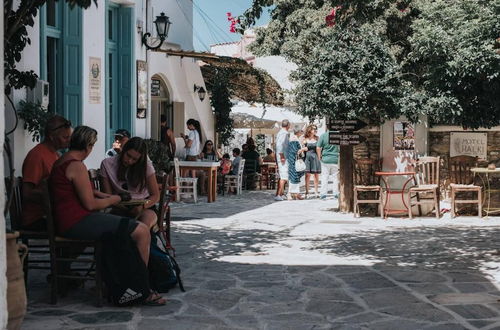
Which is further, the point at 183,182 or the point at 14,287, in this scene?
the point at 183,182

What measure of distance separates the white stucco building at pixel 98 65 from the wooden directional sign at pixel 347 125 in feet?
12.8

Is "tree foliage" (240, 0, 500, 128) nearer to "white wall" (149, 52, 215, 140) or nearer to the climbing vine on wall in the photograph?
"white wall" (149, 52, 215, 140)

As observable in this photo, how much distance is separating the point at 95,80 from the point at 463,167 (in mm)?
6524

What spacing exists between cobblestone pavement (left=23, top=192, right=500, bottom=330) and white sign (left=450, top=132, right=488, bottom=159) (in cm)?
244

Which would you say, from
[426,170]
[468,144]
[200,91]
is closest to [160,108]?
[200,91]

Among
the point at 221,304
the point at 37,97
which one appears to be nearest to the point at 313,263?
the point at 221,304

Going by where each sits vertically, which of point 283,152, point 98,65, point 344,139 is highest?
point 98,65

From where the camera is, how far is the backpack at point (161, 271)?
6349mm

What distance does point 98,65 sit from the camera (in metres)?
12.8

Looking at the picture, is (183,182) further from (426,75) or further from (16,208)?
(16,208)

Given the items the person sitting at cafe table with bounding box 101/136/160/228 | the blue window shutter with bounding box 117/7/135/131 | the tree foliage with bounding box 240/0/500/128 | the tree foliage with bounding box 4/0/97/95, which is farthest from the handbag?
the person sitting at cafe table with bounding box 101/136/160/228

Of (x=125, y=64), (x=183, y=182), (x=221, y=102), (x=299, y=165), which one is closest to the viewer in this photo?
(x=125, y=64)

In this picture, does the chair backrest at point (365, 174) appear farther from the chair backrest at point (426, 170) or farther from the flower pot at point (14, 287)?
the flower pot at point (14, 287)

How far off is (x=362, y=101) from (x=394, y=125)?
1.28 meters
